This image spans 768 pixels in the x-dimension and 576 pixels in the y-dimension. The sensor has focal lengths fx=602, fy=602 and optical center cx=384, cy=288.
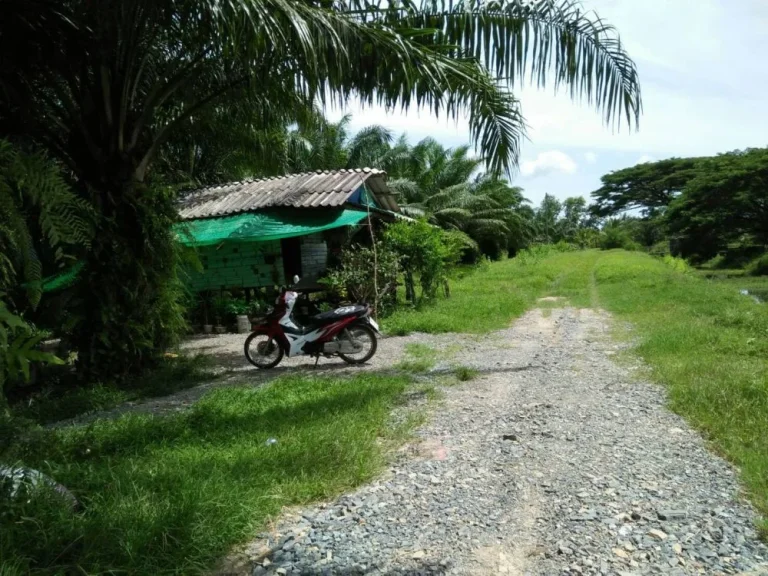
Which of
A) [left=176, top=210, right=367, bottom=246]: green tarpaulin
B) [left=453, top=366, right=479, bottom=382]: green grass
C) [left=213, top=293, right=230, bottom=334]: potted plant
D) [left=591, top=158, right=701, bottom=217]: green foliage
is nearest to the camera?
[left=453, top=366, right=479, bottom=382]: green grass

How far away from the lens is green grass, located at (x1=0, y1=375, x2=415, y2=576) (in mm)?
2625

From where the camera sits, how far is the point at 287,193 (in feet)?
38.9

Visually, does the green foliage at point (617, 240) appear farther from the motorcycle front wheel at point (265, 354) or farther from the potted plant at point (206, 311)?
the motorcycle front wheel at point (265, 354)

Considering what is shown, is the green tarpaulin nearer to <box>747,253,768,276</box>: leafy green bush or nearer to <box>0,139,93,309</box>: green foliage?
Answer: <box>0,139,93,309</box>: green foliage

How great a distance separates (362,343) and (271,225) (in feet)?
13.7

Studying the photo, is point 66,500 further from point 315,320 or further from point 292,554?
point 315,320

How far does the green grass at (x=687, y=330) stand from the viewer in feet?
13.5

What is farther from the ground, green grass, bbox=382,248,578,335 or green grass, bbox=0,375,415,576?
green grass, bbox=382,248,578,335

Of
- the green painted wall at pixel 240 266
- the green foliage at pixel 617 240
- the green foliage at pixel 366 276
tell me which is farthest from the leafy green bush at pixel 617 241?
the green painted wall at pixel 240 266

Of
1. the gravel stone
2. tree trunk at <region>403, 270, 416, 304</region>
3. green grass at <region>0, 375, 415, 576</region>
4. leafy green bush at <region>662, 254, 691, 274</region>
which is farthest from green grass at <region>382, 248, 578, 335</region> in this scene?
leafy green bush at <region>662, 254, 691, 274</region>

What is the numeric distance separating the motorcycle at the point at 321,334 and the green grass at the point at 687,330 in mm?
2294

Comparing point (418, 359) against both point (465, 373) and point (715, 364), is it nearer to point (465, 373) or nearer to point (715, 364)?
point (465, 373)

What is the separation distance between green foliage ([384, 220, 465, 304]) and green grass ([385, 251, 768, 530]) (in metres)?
0.63

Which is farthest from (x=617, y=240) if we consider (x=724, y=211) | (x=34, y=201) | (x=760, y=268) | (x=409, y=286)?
(x=34, y=201)
